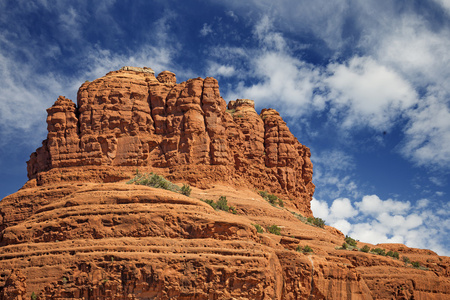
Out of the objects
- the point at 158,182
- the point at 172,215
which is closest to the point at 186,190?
the point at 158,182

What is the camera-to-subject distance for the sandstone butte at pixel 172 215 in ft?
109

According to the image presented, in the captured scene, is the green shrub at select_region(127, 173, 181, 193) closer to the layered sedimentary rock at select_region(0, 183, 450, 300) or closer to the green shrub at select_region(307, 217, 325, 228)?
the layered sedimentary rock at select_region(0, 183, 450, 300)

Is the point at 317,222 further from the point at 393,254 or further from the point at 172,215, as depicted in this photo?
the point at 172,215


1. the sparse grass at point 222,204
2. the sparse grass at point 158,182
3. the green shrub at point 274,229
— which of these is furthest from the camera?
the sparse grass at point 222,204

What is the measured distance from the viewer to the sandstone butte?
A: 33.2 metres

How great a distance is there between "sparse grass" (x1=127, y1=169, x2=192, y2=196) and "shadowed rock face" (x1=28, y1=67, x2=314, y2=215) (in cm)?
226

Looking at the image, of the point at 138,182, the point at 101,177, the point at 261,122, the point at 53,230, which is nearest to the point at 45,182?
the point at 101,177

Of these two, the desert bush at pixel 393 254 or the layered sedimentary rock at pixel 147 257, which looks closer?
the layered sedimentary rock at pixel 147 257

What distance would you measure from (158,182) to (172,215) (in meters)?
19.0

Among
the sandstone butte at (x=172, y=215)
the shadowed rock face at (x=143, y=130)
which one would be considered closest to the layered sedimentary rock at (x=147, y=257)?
the sandstone butte at (x=172, y=215)

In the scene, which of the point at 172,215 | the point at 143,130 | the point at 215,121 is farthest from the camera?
the point at 215,121

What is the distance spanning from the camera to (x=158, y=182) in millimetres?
54406

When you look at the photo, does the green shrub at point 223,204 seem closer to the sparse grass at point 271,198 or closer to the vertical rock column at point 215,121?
the vertical rock column at point 215,121

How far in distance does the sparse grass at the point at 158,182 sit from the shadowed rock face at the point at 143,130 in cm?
226
